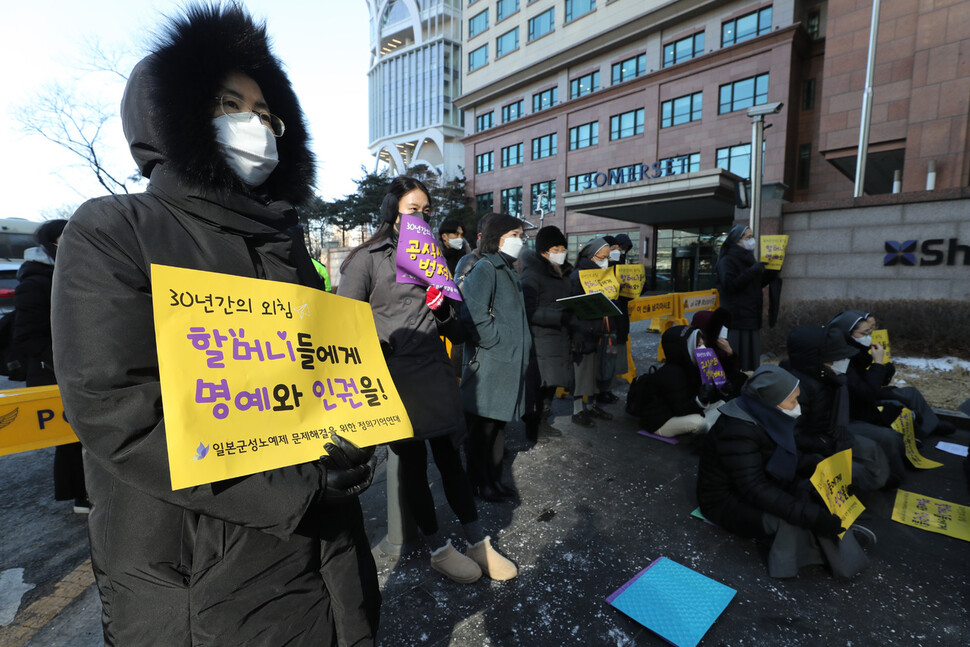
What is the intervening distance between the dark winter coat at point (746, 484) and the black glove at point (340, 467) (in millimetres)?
2511

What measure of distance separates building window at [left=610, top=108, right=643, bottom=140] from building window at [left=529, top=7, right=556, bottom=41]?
9.35 meters

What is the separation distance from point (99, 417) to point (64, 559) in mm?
2938

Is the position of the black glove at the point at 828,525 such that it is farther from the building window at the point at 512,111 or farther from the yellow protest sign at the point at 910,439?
the building window at the point at 512,111

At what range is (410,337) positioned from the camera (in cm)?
231

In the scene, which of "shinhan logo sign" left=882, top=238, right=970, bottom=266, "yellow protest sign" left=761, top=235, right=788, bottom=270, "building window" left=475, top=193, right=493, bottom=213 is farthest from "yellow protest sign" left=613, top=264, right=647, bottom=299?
"building window" left=475, top=193, right=493, bottom=213

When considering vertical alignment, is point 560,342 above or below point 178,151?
below

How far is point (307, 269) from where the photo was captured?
1.36 meters

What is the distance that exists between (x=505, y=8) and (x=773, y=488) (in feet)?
136

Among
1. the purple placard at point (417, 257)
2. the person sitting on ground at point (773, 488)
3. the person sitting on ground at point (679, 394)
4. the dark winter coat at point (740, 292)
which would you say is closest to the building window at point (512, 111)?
the dark winter coat at point (740, 292)

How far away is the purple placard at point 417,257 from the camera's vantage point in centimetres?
229

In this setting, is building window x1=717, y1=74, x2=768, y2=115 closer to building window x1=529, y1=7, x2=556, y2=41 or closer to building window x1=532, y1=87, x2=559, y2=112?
building window x1=532, y1=87, x2=559, y2=112

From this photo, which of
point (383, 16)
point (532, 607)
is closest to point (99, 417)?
point (532, 607)

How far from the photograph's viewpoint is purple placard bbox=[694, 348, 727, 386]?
15.0 feet

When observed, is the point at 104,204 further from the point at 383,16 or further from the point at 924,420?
the point at 383,16
